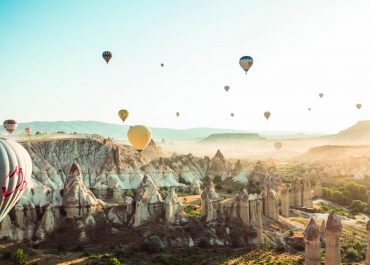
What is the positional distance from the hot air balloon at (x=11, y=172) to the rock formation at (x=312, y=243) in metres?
21.8

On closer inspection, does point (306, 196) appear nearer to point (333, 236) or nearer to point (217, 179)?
point (217, 179)

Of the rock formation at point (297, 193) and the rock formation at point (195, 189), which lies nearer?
the rock formation at point (297, 193)

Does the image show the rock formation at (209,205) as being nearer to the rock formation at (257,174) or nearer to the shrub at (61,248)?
the shrub at (61,248)

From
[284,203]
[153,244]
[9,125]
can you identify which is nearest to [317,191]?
[284,203]

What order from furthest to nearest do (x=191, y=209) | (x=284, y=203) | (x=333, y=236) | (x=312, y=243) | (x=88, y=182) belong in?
(x=88, y=182), (x=284, y=203), (x=191, y=209), (x=312, y=243), (x=333, y=236)

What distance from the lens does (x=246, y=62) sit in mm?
64625

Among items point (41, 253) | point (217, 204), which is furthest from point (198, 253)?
point (41, 253)

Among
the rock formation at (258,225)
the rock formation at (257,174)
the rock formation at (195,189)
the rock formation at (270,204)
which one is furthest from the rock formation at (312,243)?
the rock formation at (257,174)

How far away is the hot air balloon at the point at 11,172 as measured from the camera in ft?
108

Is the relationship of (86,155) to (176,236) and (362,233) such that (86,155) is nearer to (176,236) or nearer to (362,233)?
(176,236)

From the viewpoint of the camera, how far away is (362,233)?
2456 inches

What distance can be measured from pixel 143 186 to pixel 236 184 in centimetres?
4588

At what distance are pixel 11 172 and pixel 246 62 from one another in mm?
40435

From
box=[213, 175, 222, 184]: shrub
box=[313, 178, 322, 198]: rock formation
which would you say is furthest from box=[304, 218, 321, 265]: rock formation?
box=[213, 175, 222, 184]: shrub
